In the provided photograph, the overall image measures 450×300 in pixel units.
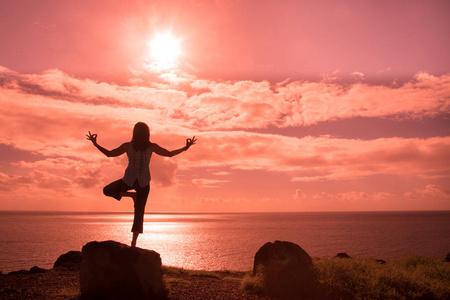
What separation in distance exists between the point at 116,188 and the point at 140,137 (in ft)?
5.37

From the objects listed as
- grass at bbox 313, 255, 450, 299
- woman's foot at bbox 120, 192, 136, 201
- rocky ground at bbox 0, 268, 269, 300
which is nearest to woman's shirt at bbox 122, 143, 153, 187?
woman's foot at bbox 120, 192, 136, 201

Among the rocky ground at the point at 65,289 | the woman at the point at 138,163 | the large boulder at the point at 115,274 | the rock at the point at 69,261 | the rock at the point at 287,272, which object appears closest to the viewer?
the large boulder at the point at 115,274

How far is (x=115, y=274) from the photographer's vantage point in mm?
9242

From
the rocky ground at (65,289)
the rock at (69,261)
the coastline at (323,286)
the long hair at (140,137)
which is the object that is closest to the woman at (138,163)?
the long hair at (140,137)

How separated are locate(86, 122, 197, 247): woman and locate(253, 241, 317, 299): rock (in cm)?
509

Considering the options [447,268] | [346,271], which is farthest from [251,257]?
[346,271]

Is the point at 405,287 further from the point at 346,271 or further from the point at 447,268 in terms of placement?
the point at 447,268

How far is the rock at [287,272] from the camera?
11156 millimetres

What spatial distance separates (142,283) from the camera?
9305 millimetres

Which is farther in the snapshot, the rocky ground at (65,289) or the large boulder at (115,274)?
the rocky ground at (65,289)

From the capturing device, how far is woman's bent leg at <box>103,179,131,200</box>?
30.3 feet

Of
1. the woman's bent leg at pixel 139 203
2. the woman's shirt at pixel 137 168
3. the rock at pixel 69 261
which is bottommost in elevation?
the rock at pixel 69 261

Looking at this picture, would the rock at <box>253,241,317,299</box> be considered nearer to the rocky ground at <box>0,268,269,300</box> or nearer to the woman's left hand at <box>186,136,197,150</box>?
the rocky ground at <box>0,268,269,300</box>

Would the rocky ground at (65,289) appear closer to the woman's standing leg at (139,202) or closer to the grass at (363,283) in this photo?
the grass at (363,283)
